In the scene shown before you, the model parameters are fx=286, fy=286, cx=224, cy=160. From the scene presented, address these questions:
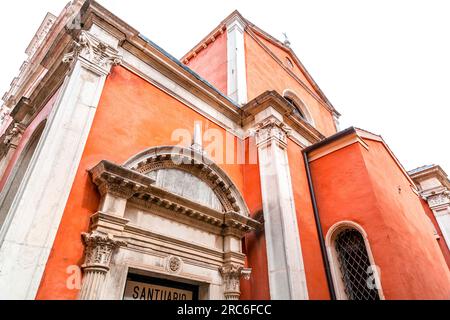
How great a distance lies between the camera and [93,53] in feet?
15.0

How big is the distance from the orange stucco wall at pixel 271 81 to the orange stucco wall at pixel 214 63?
763 mm

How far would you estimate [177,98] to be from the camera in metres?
5.81

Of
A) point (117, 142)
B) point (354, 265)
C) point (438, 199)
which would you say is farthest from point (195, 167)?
point (438, 199)

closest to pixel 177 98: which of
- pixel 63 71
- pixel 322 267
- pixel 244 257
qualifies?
pixel 63 71

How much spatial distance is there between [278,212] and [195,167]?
71.8 inches

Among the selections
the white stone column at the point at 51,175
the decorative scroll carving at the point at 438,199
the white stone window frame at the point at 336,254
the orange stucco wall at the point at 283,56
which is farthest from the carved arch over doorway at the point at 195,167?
the decorative scroll carving at the point at 438,199

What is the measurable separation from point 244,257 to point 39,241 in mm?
3274

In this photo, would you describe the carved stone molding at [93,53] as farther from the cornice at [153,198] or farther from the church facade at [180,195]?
the cornice at [153,198]

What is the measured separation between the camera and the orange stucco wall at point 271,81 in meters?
8.96

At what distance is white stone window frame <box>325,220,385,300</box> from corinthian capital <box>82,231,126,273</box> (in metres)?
4.16

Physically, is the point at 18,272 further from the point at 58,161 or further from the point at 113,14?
the point at 113,14

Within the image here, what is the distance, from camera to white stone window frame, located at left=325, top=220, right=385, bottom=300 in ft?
16.6

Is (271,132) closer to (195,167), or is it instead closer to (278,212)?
(278,212)

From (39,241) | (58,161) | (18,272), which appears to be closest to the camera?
(18,272)
